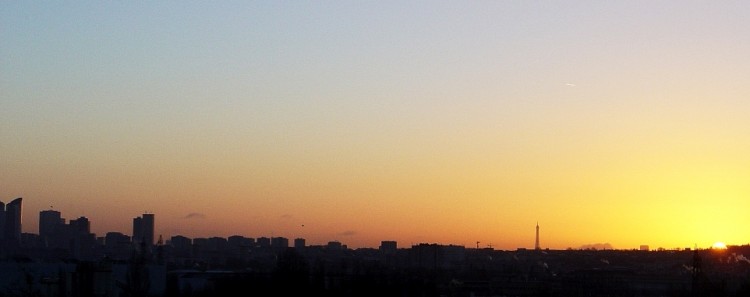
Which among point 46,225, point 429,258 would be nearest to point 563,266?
point 429,258

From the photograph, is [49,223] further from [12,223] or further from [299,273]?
[299,273]

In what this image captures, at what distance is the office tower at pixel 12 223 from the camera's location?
13639 centimetres

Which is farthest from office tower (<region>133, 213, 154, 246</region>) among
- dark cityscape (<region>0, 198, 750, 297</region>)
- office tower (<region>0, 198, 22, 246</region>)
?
office tower (<region>0, 198, 22, 246</region>)

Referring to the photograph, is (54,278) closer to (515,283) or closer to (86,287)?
(86,287)

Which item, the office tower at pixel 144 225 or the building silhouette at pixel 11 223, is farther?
the office tower at pixel 144 225

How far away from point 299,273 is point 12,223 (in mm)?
77385

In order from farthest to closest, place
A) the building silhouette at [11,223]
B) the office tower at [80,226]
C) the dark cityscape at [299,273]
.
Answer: the office tower at [80,226]
the building silhouette at [11,223]
the dark cityscape at [299,273]

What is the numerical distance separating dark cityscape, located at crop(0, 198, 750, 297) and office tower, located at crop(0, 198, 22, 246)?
0.14 metres

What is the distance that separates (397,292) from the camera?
74.6 metres

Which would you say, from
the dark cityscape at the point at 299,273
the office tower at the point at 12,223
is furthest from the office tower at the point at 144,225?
the office tower at the point at 12,223

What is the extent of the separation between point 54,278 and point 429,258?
10827 centimetres

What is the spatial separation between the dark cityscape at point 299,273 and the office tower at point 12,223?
14cm

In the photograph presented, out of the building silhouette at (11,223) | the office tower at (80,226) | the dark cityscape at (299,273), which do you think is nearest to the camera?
the dark cityscape at (299,273)

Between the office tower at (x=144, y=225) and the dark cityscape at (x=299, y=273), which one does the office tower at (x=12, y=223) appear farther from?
the office tower at (x=144, y=225)
